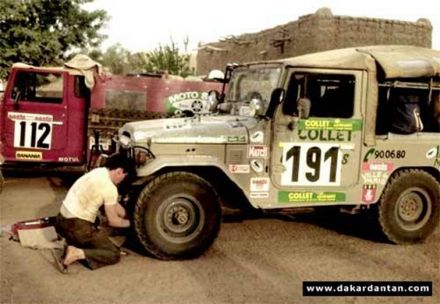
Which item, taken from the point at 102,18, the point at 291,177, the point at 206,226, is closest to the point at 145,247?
the point at 206,226

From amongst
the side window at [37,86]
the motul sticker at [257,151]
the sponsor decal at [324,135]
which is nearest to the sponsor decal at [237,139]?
the motul sticker at [257,151]

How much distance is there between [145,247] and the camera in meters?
5.78

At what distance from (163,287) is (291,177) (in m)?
1.95

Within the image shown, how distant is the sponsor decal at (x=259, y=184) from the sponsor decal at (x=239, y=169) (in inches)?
4.9

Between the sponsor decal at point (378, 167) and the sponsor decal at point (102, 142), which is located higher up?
the sponsor decal at point (378, 167)

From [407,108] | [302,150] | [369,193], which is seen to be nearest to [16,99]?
[302,150]

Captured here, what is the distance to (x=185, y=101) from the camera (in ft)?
38.4

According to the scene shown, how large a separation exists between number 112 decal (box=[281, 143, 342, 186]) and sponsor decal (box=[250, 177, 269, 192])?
0.61ft

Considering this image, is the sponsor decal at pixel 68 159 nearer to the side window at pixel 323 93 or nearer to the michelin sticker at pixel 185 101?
the michelin sticker at pixel 185 101

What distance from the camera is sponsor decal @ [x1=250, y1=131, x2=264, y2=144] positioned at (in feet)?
20.0

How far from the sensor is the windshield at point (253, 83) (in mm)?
6334

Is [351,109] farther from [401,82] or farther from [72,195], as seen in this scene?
[72,195]

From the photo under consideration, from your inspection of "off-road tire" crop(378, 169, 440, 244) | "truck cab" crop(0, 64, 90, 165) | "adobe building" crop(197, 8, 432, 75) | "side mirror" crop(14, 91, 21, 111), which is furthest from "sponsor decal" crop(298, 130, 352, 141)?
"adobe building" crop(197, 8, 432, 75)

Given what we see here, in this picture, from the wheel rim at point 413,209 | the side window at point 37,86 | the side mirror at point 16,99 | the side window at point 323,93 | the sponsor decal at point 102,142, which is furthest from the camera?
the sponsor decal at point 102,142
